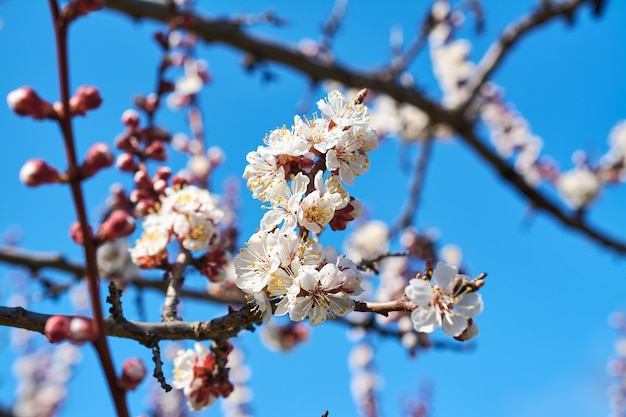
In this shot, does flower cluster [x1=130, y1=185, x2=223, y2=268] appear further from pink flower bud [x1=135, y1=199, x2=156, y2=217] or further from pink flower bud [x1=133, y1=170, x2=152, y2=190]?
pink flower bud [x1=133, y1=170, x2=152, y2=190]

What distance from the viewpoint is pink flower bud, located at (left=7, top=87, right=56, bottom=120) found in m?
0.98

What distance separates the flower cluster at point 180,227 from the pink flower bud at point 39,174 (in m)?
0.85

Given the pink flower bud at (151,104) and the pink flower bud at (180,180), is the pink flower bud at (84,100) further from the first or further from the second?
the pink flower bud at (151,104)

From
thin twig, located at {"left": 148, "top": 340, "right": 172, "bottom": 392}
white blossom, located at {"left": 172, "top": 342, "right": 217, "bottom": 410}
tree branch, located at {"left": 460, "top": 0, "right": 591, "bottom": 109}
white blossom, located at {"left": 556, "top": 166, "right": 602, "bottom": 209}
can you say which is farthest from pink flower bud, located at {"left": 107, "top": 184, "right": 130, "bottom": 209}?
white blossom, located at {"left": 556, "top": 166, "right": 602, "bottom": 209}

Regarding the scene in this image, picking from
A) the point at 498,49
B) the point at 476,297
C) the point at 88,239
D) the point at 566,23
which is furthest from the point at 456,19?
the point at 88,239

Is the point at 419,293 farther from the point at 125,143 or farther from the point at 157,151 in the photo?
the point at 125,143

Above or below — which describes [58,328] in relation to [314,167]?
below

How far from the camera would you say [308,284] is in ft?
4.25

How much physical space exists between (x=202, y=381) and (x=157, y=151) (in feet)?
3.21

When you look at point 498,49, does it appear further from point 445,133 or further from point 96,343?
point 96,343

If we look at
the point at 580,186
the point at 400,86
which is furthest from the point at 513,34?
the point at 580,186

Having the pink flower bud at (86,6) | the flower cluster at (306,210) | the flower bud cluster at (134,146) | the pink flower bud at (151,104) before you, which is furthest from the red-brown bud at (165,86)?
the pink flower bud at (86,6)

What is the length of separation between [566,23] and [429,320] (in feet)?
14.7

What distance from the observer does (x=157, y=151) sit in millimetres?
2303
